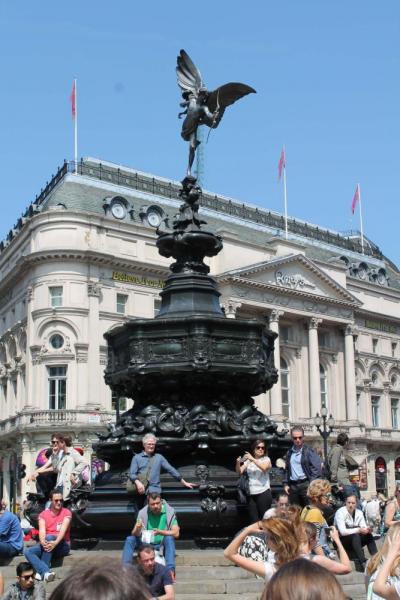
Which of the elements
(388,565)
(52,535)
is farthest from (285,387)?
(388,565)

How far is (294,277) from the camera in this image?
6662 cm

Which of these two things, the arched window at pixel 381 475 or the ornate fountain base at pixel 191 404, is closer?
the ornate fountain base at pixel 191 404

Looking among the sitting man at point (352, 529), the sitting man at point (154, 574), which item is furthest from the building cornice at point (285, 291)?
the sitting man at point (154, 574)

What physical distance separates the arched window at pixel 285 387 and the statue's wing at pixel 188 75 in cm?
5107

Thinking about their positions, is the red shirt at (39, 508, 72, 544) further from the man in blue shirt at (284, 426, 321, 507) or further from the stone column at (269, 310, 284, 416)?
the stone column at (269, 310, 284, 416)

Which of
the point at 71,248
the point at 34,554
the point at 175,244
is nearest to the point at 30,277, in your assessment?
the point at 71,248

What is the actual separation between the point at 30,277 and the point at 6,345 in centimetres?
765

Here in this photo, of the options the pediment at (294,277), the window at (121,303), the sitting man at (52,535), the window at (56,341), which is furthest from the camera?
the pediment at (294,277)

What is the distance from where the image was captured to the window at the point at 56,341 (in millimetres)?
56531

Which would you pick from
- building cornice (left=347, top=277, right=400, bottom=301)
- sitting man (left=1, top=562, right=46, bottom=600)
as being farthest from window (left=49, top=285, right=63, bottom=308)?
sitting man (left=1, top=562, right=46, bottom=600)

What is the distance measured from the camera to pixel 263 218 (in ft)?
253

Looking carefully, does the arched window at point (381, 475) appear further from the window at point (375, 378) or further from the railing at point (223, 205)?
the railing at point (223, 205)

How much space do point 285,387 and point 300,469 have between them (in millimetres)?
53910

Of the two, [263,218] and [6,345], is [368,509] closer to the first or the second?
[6,345]
